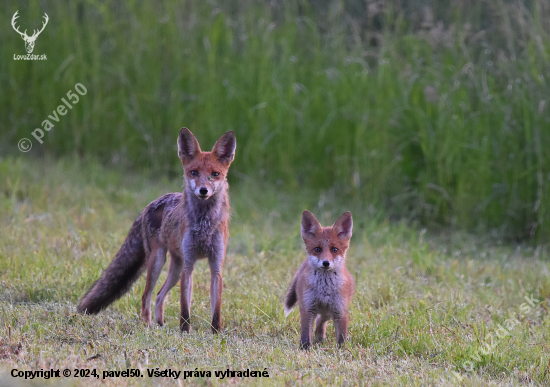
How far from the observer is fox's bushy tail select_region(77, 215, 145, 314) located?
4859 mm

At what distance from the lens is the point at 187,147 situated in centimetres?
468

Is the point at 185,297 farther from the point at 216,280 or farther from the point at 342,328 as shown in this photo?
the point at 342,328

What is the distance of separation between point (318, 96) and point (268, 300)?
5.31m

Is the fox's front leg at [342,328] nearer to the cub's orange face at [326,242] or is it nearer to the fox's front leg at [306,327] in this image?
the fox's front leg at [306,327]

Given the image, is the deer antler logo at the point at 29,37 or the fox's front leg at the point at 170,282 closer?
the fox's front leg at the point at 170,282

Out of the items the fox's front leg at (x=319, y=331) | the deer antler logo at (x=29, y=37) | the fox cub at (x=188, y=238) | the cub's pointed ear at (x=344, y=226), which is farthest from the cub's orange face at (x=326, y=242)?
the deer antler logo at (x=29, y=37)

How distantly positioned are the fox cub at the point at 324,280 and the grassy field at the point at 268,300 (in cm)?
20

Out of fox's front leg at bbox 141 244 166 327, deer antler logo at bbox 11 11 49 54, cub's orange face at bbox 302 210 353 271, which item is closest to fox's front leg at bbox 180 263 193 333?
fox's front leg at bbox 141 244 166 327

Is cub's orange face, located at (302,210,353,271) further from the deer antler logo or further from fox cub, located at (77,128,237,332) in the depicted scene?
the deer antler logo

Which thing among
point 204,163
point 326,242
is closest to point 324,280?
point 326,242

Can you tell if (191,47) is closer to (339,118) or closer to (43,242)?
(339,118)

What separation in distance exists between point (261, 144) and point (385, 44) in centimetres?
233

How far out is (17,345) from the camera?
A: 12.9 feet

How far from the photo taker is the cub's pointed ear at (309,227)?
4.65 m
